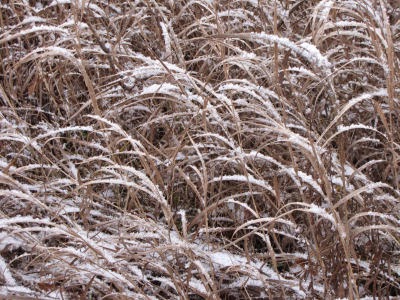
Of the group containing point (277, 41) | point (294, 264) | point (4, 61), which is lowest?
point (294, 264)

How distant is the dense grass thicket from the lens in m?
1.27

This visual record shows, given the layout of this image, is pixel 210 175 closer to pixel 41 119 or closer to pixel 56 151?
pixel 56 151

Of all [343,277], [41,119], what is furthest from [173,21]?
[343,277]

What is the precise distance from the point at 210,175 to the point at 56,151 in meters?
0.49

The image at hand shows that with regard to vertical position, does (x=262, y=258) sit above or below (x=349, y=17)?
below

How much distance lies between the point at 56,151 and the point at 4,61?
48 cm

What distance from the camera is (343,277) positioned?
1.30 metres

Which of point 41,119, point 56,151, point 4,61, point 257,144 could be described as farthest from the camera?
point 4,61

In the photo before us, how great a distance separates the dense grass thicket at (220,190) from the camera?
1.27 meters

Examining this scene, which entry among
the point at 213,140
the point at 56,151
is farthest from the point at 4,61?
the point at 213,140

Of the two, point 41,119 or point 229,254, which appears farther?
point 41,119

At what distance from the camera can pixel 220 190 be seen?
4.86 ft

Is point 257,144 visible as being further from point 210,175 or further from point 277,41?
point 277,41

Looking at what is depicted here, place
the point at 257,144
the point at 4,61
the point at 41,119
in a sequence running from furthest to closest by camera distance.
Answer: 1. the point at 4,61
2. the point at 41,119
3. the point at 257,144
